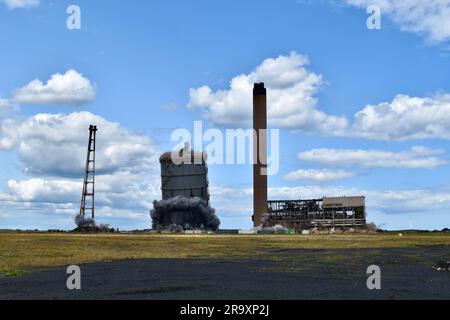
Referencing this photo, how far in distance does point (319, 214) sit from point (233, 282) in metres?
122

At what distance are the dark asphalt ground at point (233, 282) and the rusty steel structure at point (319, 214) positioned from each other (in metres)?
104

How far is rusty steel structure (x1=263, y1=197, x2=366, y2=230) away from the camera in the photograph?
461 ft

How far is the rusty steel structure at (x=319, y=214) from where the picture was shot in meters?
141

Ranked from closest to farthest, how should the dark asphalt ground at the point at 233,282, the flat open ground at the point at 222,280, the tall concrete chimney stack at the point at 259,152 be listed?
1. the dark asphalt ground at the point at 233,282
2. the flat open ground at the point at 222,280
3. the tall concrete chimney stack at the point at 259,152

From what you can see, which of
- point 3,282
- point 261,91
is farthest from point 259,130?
point 3,282

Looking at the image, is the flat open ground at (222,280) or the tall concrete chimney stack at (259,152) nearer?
the flat open ground at (222,280)

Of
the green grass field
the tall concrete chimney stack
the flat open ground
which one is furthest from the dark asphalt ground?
the tall concrete chimney stack

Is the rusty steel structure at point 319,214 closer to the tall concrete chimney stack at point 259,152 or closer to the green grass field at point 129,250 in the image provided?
the tall concrete chimney stack at point 259,152

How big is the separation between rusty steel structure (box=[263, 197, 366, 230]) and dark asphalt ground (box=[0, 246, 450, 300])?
104 metres

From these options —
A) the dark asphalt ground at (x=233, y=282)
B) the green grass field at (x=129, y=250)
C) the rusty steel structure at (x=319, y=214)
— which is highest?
the rusty steel structure at (x=319, y=214)

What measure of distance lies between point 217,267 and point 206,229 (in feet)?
388

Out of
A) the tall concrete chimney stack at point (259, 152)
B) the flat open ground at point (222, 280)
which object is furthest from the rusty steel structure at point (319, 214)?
the flat open ground at point (222, 280)
